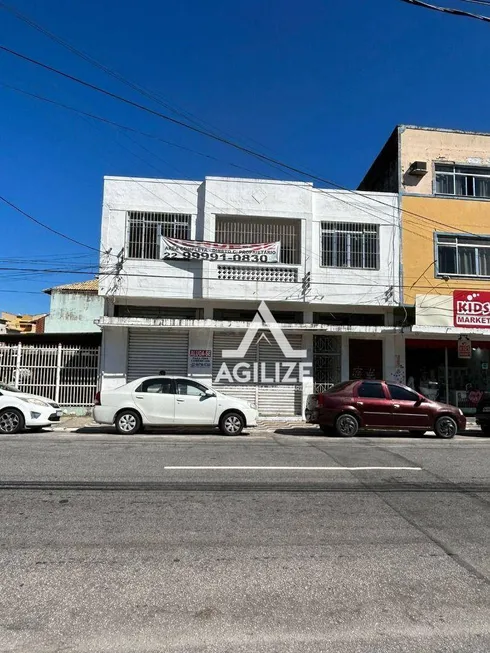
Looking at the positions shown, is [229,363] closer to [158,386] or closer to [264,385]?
[264,385]

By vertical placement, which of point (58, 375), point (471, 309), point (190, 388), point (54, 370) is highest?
point (471, 309)

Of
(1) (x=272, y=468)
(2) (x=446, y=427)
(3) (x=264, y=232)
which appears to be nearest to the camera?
(1) (x=272, y=468)

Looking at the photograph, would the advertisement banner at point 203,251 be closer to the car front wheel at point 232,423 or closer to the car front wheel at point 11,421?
the car front wheel at point 232,423

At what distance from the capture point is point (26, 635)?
3.02 metres

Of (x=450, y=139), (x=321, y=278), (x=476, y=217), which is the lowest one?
(x=321, y=278)

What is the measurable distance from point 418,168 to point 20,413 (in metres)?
15.4

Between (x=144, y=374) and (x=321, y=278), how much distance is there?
702cm

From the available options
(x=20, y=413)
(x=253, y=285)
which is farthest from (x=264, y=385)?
(x=20, y=413)

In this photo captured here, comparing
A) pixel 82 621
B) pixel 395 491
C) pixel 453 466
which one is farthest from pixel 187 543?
pixel 453 466

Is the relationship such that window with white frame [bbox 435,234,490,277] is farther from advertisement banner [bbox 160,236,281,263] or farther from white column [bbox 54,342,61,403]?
white column [bbox 54,342,61,403]

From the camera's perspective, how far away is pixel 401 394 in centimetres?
1294

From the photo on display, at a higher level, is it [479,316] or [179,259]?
[179,259]

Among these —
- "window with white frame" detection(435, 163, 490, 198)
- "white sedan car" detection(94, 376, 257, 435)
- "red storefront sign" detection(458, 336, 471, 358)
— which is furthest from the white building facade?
"white sedan car" detection(94, 376, 257, 435)

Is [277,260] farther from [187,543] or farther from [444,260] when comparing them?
[187,543]
